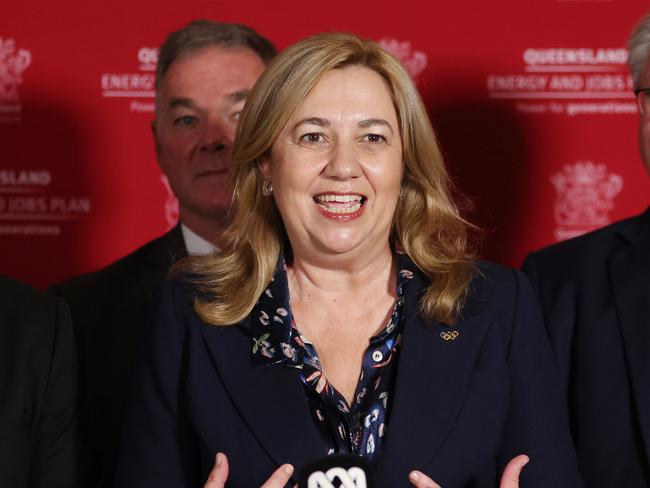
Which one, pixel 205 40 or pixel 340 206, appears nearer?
pixel 340 206

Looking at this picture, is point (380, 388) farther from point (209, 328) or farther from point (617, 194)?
point (617, 194)

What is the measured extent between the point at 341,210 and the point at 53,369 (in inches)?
26.1

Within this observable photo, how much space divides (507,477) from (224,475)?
1.65 ft

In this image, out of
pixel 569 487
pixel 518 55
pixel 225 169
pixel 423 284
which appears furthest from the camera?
pixel 518 55

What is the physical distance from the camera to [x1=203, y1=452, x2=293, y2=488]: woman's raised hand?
74.9 inches

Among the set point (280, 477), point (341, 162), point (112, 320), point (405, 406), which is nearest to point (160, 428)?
point (280, 477)

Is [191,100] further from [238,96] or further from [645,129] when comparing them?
[645,129]

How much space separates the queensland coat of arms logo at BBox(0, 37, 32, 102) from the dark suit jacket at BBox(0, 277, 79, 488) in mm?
1189

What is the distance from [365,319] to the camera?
2.22 m

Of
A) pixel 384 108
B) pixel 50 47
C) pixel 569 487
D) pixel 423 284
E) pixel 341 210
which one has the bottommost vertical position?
pixel 569 487

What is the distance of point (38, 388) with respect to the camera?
2.20m

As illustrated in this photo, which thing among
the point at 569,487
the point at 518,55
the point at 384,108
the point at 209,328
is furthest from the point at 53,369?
the point at 518,55

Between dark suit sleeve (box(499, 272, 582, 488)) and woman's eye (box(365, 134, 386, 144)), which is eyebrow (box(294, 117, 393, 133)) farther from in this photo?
dark suit sleeve (box(499, 272, 582, 488))

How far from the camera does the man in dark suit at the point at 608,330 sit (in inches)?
87.0
